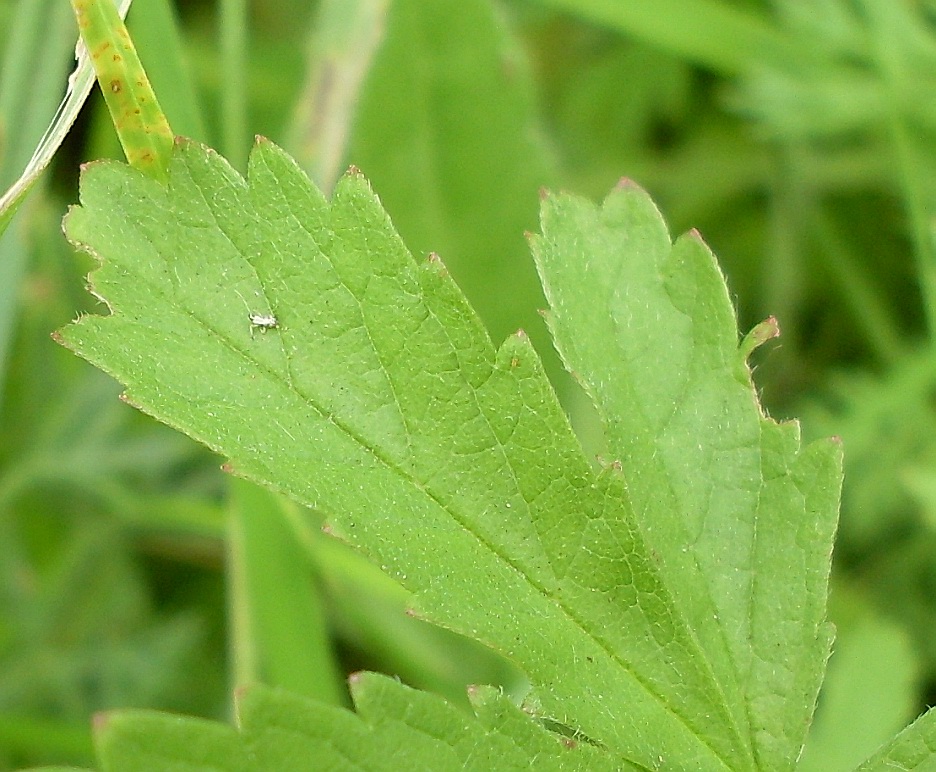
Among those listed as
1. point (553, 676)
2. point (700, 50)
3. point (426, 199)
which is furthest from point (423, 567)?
point (700, 50)

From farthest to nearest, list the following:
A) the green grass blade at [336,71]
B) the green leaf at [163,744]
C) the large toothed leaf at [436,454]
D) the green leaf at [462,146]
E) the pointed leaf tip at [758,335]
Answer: the green leaf at [462,146] < the green grass blade at [336,71] < the pointed leaf tip at [758,335] < the large toothed leaf at [436,454] < the green leaf at [163,744]

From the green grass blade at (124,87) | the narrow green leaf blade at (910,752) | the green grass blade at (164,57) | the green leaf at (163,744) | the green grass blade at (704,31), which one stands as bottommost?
the narrow green leaf blade at (910,752)

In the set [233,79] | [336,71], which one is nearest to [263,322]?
[233,79]

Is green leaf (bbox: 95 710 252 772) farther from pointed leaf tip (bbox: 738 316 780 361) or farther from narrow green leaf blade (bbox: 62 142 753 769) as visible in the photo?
pointed leaf tip (bbox: 738 316 780 361)

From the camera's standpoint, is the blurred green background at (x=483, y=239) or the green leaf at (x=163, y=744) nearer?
the green leaf at (x=163, y=744)

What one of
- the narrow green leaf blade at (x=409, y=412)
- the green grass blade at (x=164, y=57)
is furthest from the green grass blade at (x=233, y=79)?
the narrow green leaf blade at (x=409, y=412)

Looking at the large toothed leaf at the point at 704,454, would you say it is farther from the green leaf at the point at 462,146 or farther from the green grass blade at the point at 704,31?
the green grass blade at the point at 704,31
